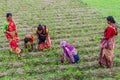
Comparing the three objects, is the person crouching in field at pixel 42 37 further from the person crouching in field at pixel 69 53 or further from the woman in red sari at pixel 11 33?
the person crouching in field at pixel 69 53

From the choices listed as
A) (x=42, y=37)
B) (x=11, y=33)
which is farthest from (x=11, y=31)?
(x=42, y=37)

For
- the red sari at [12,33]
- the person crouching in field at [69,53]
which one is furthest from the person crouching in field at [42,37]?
the person crouching in field at [69,53]

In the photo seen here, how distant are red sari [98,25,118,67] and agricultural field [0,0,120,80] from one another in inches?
8.9

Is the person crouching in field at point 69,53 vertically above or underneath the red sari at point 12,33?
underneath

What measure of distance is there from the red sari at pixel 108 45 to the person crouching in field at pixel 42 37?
78.6 inches

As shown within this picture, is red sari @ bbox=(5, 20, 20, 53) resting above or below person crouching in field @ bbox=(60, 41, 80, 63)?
above

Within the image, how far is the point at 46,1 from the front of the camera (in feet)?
55.0

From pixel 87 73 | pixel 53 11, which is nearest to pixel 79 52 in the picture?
pixel 87 73

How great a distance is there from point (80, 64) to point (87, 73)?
59cm

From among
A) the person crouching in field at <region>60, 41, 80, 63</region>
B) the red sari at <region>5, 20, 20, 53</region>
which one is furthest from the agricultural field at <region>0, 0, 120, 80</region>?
the red sari at <region>5, 20, 20, 53</region>

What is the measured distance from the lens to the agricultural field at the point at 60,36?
771 centimetres

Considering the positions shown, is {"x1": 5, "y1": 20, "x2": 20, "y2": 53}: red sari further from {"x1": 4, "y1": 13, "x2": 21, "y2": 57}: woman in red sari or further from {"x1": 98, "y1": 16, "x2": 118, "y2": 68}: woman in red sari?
{"x1": 98, "y1": 16, "x2": 118, "y2": 68}: woman in red sari

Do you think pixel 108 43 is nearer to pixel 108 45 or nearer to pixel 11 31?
pixel 108 45

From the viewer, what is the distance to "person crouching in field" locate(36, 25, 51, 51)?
28.9ft
